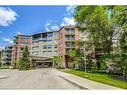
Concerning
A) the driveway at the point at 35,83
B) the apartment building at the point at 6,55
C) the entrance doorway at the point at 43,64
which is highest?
the apartment building at the point at 6,55

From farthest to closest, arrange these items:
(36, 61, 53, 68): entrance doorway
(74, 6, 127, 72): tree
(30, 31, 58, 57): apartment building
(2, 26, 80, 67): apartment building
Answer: (36, 61, 53, 68): entrance doorway, (30, 31, 58, 57): apartment building, (2, 26, 80, 67): apartment building, (74, 6, 127, 72): tree

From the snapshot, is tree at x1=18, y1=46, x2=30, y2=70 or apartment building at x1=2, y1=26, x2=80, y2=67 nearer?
tree at x1=18, y1=46, x2=30, y2=70

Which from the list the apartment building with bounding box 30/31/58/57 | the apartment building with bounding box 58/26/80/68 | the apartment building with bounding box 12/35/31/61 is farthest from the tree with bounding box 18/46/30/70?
the apartment building with bounding box 30/31/58/57

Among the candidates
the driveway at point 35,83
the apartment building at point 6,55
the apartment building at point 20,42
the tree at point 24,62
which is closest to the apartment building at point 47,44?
the apartment building at point 20,42

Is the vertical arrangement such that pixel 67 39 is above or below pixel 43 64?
above

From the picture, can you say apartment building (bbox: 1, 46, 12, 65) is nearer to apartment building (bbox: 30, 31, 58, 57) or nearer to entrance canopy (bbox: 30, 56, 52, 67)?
apartment building (bbox: 30, 31, 58, 57)

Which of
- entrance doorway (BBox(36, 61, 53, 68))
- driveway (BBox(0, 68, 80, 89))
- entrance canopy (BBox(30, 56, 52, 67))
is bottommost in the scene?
driveway (BBox(0, 68, 80, 89))

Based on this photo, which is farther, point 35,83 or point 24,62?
point 24,62

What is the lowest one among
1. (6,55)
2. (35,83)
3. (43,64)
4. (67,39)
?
(35,83)

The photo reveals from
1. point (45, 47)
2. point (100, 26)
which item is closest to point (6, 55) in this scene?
point (45, 47)

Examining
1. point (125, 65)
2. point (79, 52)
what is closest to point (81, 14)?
point (79, 52)

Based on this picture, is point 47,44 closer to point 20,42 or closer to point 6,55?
point 20,42

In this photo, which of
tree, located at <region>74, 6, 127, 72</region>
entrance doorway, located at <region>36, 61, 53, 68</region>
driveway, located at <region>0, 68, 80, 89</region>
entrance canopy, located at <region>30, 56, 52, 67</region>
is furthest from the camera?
entrance doorway, located at <region>36, 61, 53, 68</region>

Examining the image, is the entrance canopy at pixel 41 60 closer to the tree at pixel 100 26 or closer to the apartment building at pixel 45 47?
the apartment building at pixel 45 47
